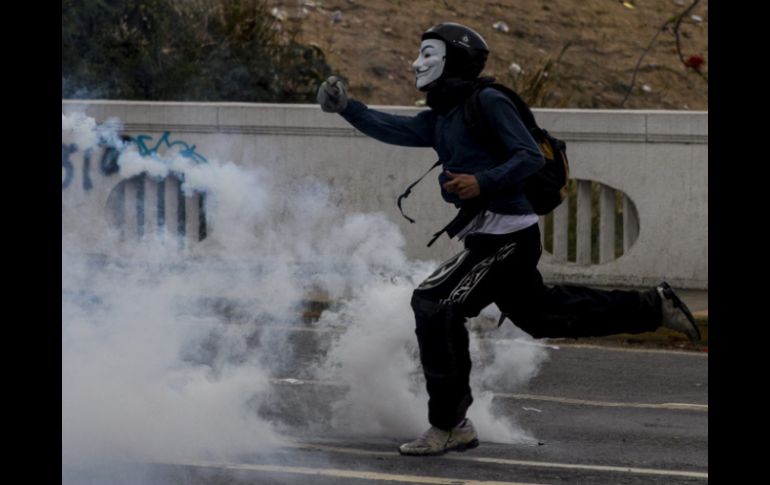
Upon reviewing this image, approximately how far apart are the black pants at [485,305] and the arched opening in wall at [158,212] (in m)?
4.43

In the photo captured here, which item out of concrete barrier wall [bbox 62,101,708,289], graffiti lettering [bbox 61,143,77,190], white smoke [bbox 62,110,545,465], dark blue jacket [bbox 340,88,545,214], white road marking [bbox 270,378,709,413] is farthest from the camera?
concrete barrier wall [bbox 62,101,708,289]

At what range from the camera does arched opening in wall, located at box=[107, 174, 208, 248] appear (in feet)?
36.0

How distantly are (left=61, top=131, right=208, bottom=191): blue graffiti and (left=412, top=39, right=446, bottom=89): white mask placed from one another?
550cm

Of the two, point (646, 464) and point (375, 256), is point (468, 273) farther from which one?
point (375, 256)

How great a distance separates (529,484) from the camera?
611cm

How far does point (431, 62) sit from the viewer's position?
6.59m

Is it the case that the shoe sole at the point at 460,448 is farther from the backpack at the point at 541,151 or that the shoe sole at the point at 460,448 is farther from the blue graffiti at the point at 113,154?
the blue graffiti at the point at 113,154

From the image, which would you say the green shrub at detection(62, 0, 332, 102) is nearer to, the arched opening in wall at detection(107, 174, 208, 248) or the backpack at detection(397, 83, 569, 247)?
the arched opening in wall at detection(107, 174, 208, 248)

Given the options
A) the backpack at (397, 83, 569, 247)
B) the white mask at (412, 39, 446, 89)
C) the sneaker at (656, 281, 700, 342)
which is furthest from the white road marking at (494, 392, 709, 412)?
the white mask at (412, 39, 446, 89)

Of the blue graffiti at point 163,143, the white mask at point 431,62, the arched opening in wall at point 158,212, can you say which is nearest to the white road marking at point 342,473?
the white mask at point 431,62

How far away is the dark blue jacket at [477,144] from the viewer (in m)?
6.33

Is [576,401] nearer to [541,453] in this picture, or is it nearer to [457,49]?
[541,453]
